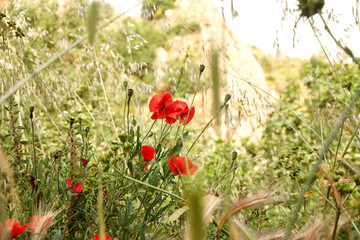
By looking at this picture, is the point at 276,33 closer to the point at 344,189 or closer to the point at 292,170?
the point at 292,170

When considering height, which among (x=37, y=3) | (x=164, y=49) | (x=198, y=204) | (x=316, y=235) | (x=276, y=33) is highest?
(x=164, y=49)

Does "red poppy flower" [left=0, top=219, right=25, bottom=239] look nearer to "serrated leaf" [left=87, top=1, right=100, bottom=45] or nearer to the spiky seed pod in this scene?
"serrated leaf" [left=87, top=1, right=100, bottom=45]

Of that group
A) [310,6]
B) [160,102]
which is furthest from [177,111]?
[310,6]

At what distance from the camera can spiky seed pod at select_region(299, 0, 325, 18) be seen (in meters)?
0.50

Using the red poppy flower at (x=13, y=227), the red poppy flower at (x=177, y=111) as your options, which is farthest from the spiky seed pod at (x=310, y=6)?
the red poppy flower at (x=13, y=227)

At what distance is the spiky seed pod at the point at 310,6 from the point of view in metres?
0.50

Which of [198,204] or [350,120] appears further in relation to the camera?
[350,120]

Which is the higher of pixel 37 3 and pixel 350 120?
pixel 37 3

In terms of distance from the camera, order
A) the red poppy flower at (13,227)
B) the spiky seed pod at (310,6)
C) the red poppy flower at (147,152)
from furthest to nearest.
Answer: the red poppy flower at (147,152) → the spiky seed pod at (310,6) → the red poppy flower at (13,227)

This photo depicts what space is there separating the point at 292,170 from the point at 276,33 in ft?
1.22

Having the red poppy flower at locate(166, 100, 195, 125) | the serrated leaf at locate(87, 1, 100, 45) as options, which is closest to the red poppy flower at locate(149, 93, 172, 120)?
the red poppy flower at locate(166, 100, 195, 125)

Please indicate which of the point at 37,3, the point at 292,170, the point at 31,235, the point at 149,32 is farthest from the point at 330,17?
the point at 149,32

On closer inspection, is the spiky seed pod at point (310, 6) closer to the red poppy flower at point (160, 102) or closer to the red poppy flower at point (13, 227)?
the red poppy flower at point (160, 102)

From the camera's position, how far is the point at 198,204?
248mm
